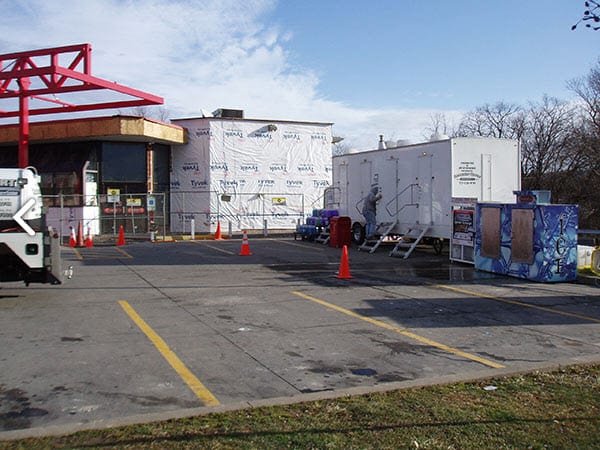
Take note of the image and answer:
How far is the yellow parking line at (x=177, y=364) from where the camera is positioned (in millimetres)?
5457

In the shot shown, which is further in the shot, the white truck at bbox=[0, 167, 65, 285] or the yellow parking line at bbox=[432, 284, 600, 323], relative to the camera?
the white truck at bbox=[0, 167, 65, 285]

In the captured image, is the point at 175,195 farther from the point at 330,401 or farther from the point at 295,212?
the point at 330,401

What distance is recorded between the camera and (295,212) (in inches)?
1259

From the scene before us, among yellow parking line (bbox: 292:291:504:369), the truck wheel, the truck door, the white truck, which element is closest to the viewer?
yellow parking line (bbox: 292:291:504:369)

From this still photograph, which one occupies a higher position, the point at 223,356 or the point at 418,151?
the point at 418,151

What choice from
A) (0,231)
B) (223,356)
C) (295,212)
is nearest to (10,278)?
(0,231)

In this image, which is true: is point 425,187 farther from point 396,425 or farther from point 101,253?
point 396,425

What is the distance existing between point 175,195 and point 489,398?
26735mm

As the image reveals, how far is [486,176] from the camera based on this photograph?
1766 centimetres

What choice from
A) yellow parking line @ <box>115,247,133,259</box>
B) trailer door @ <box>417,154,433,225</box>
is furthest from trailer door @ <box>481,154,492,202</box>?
yellow parking line @ <box>115,247,133,259</box>

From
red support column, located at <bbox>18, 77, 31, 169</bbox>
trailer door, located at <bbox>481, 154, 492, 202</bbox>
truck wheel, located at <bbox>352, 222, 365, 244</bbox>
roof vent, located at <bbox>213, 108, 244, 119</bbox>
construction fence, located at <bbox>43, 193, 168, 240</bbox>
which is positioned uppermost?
roof vent, located at <bbox>213, 108, 244, 119</bbox>

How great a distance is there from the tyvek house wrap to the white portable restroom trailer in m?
9.62

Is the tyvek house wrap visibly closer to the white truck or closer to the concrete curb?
the white truck

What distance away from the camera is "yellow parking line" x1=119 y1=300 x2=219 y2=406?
5.46 meters
